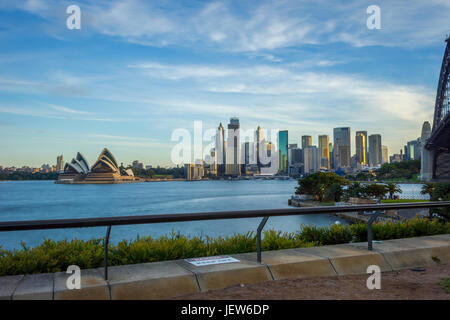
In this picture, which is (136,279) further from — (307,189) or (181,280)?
(307,189)

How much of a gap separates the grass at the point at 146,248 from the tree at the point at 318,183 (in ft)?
301

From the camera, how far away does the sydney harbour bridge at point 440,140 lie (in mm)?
68875

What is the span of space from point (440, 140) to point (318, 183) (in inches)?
1295

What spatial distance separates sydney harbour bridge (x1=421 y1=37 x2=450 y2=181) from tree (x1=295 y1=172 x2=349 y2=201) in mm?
19760

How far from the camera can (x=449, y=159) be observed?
97812 mm

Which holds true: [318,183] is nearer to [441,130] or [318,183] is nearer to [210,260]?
[441,130]

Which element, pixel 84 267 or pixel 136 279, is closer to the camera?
pixel 136 279

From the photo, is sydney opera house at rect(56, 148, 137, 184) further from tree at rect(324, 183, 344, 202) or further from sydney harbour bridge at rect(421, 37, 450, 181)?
sydney harbour bridge at rect(421, 37, 450, 181)

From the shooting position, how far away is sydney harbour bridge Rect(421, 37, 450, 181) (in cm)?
6888

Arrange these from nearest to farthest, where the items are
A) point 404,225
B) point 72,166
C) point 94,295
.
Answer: point 94,295 < point 404,225 < point 72,166

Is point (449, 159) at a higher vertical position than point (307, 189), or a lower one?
higher

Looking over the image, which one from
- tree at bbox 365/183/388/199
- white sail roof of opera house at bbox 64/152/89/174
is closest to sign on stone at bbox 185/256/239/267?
tree at bbox 365/183/388/199
